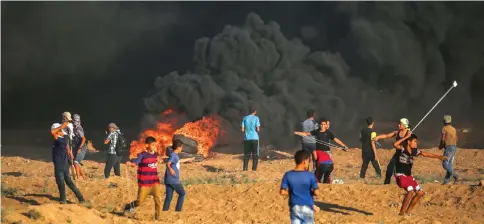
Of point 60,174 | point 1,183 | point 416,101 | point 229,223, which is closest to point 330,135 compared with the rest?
point 229,223

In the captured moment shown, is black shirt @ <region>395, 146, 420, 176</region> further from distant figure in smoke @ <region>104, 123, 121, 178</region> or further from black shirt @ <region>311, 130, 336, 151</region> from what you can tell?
distant figure in smoke @ <region>104, 123, 121, 178</region>

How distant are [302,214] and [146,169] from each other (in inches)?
150

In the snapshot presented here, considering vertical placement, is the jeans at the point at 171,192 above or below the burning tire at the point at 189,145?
below

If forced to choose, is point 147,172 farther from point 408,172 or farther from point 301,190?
point 408,172

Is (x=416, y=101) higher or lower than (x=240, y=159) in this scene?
higher

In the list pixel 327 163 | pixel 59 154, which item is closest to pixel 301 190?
pixel 59 154

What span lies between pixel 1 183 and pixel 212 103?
1737 centimetres

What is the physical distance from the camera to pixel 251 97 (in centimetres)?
3325

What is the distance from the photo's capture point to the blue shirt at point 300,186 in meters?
8.02

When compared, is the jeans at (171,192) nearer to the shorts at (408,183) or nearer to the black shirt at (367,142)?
the shorts at (408,183)

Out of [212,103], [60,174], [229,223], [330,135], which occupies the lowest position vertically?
[229,223]

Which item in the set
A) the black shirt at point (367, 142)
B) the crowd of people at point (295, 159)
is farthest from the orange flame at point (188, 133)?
the black shirt at point (367, 142)

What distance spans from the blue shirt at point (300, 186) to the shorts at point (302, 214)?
5cm

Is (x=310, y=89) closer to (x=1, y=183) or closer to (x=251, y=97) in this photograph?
(x=251, y=97)
